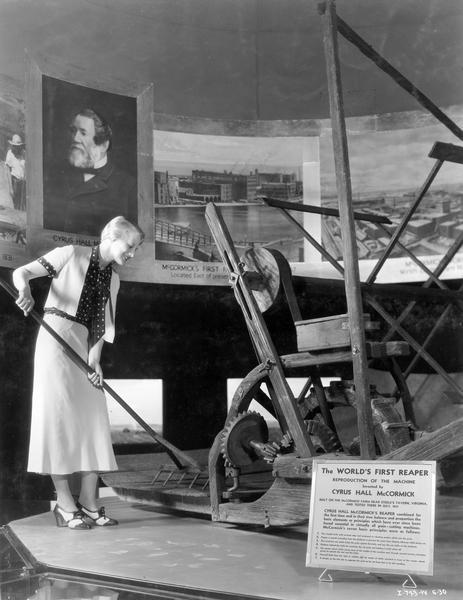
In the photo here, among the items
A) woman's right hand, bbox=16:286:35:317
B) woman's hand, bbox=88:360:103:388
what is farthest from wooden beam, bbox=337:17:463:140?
woman's hand, bbox=88:360:103:388

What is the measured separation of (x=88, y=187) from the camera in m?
4.91

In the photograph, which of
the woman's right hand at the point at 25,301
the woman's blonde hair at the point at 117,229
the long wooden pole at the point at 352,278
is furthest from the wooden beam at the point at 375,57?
the woman's right hand at the point at 25,301

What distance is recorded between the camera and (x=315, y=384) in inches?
166

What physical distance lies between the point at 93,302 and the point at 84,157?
3.75 feet

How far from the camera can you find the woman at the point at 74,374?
405 centimetres

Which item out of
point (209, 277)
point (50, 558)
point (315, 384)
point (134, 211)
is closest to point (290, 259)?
point (209, 277)

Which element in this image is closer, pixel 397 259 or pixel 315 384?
pixel 315 384

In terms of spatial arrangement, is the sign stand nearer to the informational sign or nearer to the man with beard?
the informational sign

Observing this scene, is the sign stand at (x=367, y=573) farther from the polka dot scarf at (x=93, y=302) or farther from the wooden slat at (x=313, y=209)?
the wooden slat at (x=313, y=209)

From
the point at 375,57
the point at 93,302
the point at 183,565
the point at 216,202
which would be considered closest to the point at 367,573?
the point at 183,565

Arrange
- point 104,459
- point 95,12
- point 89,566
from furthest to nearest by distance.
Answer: point 95,12
point 104,459
point 89,566

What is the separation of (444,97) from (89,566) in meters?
3.82

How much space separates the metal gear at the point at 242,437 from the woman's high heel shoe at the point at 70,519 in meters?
0.86

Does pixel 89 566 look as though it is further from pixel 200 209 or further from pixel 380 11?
pixel 380 11
